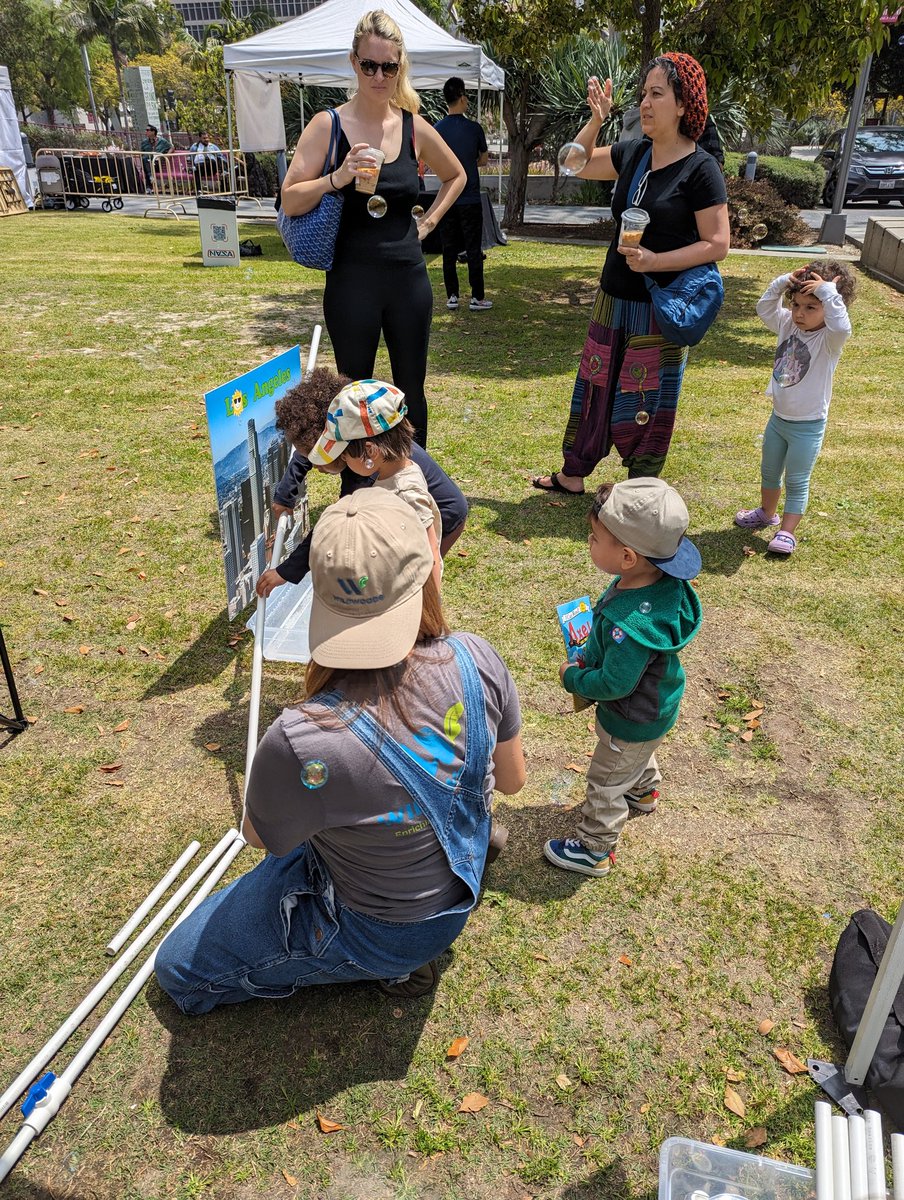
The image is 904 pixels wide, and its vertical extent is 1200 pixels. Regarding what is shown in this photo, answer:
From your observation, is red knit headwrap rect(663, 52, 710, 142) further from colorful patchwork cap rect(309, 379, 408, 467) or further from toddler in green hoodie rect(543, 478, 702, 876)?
toddler in green hoodie rect(543, 478, 702, 876)

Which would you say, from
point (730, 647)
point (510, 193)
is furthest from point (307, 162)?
point (510, 193)

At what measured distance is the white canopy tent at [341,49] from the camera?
12.4 meters

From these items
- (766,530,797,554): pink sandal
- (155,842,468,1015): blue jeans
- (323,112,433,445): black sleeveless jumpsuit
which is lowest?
(766,530,797,554): pink sandal

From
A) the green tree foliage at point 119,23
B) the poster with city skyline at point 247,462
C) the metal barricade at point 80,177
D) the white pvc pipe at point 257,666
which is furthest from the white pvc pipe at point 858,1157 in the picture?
the green tree foliage at point 119,23

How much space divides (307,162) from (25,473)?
3.14m

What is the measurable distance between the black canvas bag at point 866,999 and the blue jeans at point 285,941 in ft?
3.60

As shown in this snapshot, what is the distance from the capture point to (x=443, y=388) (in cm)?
763

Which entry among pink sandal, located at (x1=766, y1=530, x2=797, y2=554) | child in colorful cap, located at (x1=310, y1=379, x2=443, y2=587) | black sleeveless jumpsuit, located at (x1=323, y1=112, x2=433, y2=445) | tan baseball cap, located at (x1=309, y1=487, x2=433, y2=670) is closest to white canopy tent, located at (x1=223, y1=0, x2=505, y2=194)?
black sleeveless jumpsuit, located at (x1=323, y1=112, x2=433, y2=445)

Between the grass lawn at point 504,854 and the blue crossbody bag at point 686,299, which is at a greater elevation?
the blue crossbody bag at point 686,299

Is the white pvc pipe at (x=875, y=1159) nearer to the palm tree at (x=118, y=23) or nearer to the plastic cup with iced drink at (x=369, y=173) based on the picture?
the plastic cup with iced drink at (x=369, y=173)

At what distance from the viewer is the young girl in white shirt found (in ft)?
14.1

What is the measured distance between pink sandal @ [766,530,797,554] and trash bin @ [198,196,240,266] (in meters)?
10.8

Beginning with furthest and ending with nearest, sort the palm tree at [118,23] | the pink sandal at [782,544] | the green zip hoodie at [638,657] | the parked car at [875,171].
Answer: the palm tree at [118,23], the parked car at [875,171], the pink sandal at [782,544], the green zip hoodie at [638,657]

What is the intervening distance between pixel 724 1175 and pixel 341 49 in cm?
1403
